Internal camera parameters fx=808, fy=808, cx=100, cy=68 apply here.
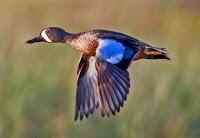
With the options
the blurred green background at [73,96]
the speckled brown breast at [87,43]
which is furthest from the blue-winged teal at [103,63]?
the blurred green background at [73,96]

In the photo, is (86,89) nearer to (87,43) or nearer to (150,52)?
(87,43)

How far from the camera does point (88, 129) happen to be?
7629mm

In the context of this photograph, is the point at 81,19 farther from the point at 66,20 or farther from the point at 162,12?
the point at 162,12

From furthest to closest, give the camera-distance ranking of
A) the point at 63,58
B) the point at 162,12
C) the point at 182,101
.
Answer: the point at 162,12, the point at 63,58, the point at 182,101

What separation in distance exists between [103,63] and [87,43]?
56 cm

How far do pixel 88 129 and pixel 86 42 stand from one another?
3.13ft

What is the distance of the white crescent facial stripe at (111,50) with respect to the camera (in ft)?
21.8

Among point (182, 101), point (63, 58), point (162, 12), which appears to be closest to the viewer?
point (182, 101)

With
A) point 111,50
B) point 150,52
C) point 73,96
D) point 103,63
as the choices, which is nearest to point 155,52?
point 150,52

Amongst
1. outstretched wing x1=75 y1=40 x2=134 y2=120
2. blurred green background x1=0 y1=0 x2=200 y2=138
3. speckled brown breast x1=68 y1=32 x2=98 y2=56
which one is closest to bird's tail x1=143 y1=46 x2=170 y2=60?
outstretched wing x1=75 y1=40 x2=134 y2=120

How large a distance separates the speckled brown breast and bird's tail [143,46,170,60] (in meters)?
0.45

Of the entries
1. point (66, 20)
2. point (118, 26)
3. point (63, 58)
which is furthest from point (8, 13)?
point (63, 58)

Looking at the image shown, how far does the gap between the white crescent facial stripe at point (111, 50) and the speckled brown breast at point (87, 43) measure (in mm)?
163

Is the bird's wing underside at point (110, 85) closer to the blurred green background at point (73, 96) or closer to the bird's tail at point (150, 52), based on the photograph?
the bird's tail at point (150, 52)
